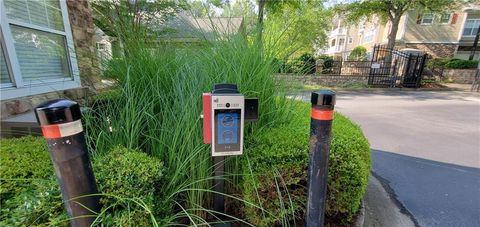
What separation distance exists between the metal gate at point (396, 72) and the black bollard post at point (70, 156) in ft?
48.7

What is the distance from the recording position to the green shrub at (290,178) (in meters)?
1.69

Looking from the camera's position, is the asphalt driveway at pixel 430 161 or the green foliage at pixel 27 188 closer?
the green foliage at pixel 27 188

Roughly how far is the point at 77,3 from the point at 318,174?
16.0ft

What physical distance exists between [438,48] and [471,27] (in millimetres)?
3265

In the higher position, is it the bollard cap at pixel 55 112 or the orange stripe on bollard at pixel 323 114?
the bollard cap at pixel 55 112

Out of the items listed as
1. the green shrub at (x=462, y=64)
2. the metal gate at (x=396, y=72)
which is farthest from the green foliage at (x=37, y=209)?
the green shrub at (x=462, y=64)

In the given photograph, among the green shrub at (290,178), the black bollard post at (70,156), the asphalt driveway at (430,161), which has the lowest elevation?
the asphalt driveway at (430,161)

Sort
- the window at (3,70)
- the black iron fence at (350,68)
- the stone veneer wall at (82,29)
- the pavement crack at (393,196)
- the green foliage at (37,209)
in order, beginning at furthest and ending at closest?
1. the black iron fence at (350,68)
2. the stone veneer wall at (82,29)
3. the window at (3,70)
4. the pavement crack at (393,196)
5. the green foliage at (37,209)

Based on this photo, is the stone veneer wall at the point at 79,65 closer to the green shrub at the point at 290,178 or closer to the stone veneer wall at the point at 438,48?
the green shrub at the point at 290,178

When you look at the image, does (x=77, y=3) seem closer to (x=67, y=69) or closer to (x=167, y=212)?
(x=67, y=69)

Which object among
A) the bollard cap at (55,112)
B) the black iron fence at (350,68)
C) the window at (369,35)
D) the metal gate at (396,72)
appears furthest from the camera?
the window at (369,35)

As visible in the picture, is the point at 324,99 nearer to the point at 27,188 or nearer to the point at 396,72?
the point at 27,188

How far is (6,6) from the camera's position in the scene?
107 inches

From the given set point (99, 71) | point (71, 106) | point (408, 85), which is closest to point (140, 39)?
point (99, 71)
